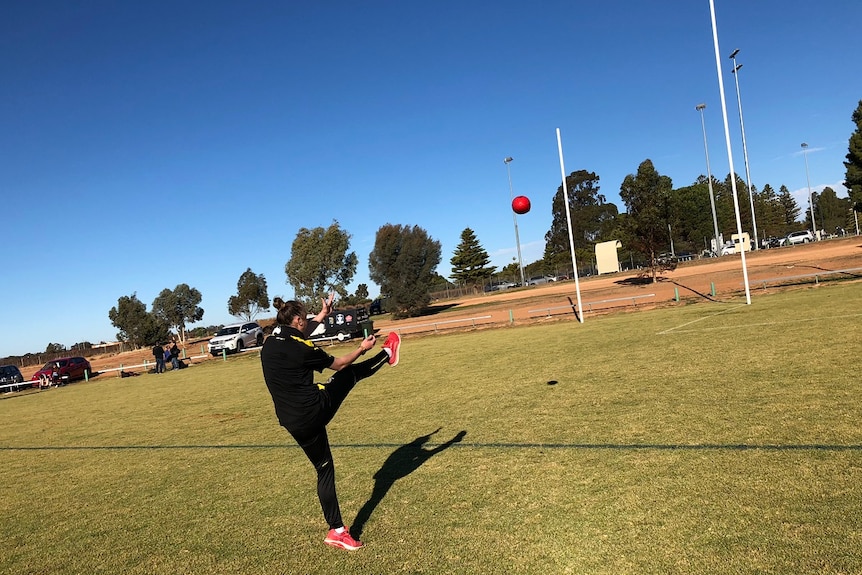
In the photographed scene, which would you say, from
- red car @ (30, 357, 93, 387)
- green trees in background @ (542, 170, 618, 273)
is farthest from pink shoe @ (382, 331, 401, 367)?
green trees in background @ (542, 170, 618, 273)

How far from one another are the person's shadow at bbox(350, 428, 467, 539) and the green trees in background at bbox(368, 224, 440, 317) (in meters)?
40.3

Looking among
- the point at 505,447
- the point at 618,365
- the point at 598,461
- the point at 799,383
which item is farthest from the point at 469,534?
the point at 618,365

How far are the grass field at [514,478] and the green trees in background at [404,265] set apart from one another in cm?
3581

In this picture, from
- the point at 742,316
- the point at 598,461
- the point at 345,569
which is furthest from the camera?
the point at 742,316

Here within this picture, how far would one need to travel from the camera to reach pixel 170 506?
6355 millimetres

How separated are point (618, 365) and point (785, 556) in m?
8.30

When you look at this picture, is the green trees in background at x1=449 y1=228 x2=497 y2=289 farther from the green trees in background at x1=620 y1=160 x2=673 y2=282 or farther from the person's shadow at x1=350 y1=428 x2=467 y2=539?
the person's shadow at x1=350 y1=428 x2=467 y2=539

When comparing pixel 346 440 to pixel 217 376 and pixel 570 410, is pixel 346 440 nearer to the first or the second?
pixel 570 410

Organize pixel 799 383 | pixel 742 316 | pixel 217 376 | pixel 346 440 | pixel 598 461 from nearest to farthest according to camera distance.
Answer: pixel 598 461 → pixel 799 383 → pixel 346 440 → pixel 742 316 → pixel 217 376

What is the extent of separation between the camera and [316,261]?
53.4 m

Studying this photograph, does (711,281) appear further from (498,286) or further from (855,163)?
(498,286)

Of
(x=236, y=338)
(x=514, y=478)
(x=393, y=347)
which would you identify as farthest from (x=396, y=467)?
(x=236, y=338)

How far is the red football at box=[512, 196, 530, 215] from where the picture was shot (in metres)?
20.4

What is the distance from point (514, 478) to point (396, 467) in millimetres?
1660
